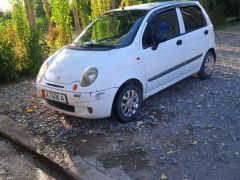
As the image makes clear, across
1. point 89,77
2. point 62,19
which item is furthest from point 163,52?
point 62,19

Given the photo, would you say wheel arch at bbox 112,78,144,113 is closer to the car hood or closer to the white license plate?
the car hood

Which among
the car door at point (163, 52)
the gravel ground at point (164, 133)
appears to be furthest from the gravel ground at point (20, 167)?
the car door at point (163, 52)

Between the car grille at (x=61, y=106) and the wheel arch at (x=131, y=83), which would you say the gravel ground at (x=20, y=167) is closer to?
the car grille at (x=61, y=106)

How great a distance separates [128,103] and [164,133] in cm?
76

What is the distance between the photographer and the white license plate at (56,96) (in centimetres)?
519

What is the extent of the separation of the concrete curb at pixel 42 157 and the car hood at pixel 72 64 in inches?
38.0

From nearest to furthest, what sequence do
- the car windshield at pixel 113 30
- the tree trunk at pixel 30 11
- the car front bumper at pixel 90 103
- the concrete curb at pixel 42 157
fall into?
the concrete curb at pixel 42 157, the car front bumper at pixel 90 103, the car windshield at pixel 113 30, the tree trunk at pixel 30 11

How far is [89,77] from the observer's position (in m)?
5.05

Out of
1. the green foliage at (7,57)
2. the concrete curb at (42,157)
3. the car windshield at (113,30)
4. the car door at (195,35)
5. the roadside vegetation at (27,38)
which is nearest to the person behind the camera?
the concrete curb at (42,157)

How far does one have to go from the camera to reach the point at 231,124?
5207 mm

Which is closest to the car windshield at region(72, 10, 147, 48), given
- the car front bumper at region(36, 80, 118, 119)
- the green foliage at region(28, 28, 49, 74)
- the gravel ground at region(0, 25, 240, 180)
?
the car front bumper at region(36, 80, 118, 119)

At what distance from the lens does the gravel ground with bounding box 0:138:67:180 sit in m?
4.49

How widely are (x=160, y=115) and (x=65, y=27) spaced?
15.5 feet

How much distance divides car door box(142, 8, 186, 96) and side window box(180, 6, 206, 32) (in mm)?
316
